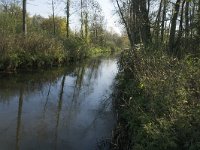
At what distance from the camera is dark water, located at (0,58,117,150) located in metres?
7.25

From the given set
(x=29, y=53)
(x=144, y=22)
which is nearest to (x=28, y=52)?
(x=29, y=53)

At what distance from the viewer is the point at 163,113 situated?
572 cm

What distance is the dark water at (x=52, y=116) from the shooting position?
23.8 feet

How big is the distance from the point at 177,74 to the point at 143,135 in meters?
2.41

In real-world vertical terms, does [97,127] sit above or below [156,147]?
below

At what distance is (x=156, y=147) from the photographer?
15.7ft

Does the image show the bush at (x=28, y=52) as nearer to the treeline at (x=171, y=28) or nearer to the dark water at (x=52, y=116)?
the dark water at (x=52, y=116)

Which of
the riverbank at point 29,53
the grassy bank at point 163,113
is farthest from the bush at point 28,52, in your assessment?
the grassy bank at point 163,113

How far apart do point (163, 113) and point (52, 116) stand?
14.6 feet

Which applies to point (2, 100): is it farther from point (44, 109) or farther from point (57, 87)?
point (57, 87)

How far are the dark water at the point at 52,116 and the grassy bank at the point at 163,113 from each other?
935 millimetres

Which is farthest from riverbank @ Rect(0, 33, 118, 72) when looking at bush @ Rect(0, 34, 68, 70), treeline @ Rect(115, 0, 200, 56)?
treeline @ Rect(115, 0, 200, 56)

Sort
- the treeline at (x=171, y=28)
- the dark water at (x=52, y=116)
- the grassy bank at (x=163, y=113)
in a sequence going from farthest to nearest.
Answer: the treeline at (x=171, y=28), the dark water at (x=52, y=116), the grassy bank at (x=163, y=113)

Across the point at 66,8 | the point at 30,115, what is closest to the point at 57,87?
the point at 30,115
